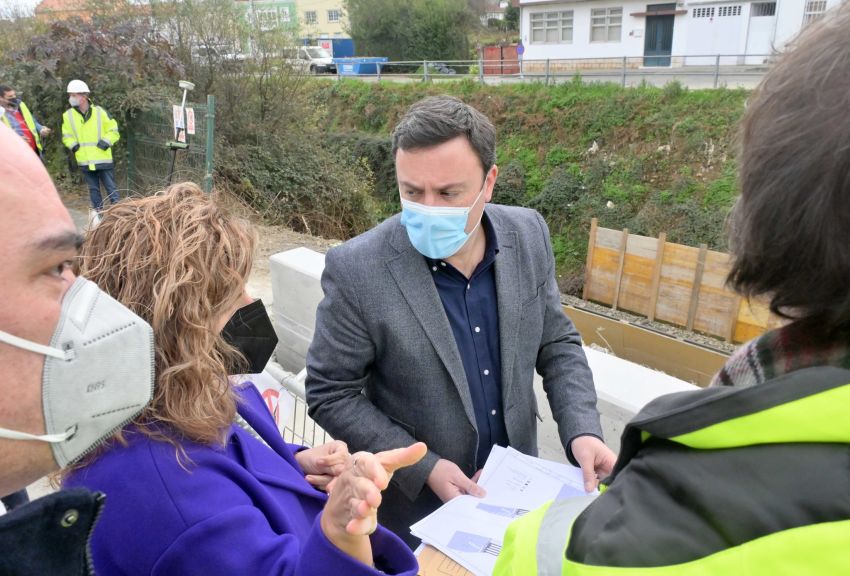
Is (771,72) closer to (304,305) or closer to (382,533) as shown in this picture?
(382,533)

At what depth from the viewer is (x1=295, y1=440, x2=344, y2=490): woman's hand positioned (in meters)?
1.77

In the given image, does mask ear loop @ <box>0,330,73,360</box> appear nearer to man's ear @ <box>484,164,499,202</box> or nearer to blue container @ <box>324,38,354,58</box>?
man's ear @ <box>484,164,499,202</box>

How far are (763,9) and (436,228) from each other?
102 feet

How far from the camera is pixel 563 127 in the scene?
2177 cm

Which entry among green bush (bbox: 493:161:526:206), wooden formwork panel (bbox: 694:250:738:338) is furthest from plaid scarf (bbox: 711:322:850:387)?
green bush (bbox: 493:161:526:206)

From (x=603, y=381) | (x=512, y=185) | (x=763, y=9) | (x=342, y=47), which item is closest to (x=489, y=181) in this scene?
(x=603, y=381)

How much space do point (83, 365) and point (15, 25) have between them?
14.4 metres

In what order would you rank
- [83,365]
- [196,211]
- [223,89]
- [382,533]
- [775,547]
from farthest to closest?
[223,89], [196,211], [382,533], [83,365], [775,547]

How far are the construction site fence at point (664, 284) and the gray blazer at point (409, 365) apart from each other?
11.4 metres

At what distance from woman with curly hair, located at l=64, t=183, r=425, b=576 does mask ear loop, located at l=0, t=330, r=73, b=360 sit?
27 centimetres

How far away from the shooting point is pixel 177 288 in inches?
52.3

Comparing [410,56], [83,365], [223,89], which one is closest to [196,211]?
[83,365]

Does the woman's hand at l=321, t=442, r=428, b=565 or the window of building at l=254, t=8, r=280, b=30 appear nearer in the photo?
the woman's hand at l=321, t=442, r=428, b=565

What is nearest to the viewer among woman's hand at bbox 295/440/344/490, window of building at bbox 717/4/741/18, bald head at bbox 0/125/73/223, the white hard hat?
bald head at bbox 0/125/73/223
